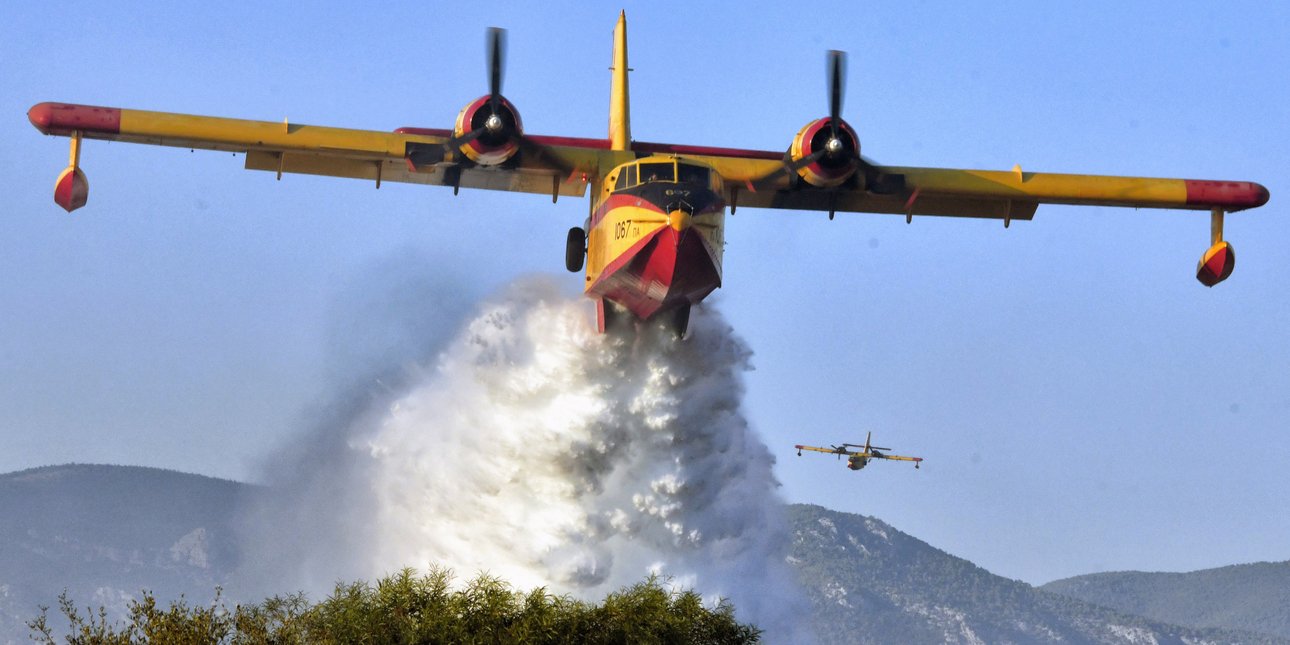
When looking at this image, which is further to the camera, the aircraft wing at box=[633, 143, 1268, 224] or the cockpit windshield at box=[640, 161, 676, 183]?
the aircraft wing at box=[633, 143, 1268, 224]

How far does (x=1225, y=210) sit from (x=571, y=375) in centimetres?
1234

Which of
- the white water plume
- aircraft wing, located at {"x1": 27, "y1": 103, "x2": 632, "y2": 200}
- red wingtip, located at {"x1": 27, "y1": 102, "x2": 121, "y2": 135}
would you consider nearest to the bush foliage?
the white water plume

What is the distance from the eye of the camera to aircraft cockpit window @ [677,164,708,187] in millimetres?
25000

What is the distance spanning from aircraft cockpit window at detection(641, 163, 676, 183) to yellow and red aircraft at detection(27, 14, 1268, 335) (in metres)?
0.02

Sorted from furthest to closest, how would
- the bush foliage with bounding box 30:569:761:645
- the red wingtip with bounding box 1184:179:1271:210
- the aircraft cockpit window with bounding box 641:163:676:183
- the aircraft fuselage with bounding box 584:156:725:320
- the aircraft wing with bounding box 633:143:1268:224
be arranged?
the red wingtip with bounding box 1184:179:1271:210 < the aircraft wing with bounding box 633:143:1268:224 < the aircraft cockpit window with bounding box 641:163:676:183 < the aircraft fuselage with bounding box 584:156:725:320 < the bush foliage with bounding box 30:569:761:645

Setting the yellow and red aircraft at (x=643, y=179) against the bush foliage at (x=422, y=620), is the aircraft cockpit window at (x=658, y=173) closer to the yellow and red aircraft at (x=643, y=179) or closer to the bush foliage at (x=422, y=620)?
the yellow and red aircraft at (x=643, y=179)

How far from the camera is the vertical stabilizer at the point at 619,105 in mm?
30500

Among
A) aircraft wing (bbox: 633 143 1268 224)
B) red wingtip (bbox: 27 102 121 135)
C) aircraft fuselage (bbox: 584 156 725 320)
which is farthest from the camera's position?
aircraft wing (bbox: 633 143 1268 224)

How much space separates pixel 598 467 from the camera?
28875mm

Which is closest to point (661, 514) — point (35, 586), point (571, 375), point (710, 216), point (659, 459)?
point (659, 459)

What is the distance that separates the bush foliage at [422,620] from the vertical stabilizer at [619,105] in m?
8.74

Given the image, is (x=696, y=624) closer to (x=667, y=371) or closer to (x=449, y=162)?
(x=667, y=371)

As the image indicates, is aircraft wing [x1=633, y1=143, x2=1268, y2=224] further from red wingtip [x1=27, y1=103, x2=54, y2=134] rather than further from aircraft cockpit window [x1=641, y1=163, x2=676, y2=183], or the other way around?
red wingtip [x1=27, y1=103, x2=54, y2=134]

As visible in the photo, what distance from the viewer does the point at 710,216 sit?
25.1 meters
